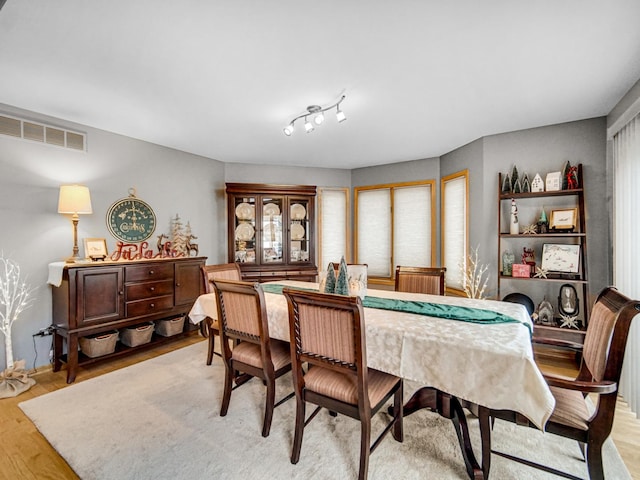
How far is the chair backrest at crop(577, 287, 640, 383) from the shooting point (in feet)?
4.40

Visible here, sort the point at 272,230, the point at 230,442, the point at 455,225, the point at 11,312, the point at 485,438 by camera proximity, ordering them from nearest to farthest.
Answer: the point at 485,438, the point at 230,442, the point at 11,312, the point at 455,225, the point at 272,230

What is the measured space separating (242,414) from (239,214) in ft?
9.52

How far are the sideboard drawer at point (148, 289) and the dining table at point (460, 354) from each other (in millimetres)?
1820

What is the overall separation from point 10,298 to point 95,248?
775mm

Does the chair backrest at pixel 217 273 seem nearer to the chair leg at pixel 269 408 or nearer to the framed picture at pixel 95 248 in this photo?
the framed picture at pixel 95 248

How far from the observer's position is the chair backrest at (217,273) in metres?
2.97

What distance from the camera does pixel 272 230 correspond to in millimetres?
4664

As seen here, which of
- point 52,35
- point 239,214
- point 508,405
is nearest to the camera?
point 508,405

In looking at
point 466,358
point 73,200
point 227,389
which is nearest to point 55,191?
point 73,200

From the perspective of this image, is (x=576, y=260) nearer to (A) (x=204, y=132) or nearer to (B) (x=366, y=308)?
(B) (x=366, y=308)

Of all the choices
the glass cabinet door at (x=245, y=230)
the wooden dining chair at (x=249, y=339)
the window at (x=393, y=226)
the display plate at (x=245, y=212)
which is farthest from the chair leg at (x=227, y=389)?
the window at (x=393, y=226)

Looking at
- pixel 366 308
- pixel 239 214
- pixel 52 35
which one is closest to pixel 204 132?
pixel 239 214

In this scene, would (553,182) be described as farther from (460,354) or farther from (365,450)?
(365,450)

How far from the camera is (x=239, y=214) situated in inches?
179
